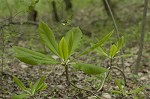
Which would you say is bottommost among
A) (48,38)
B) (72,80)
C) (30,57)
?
(72,80)

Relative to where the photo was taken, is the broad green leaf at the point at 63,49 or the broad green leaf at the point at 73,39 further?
the broad green leaf at the point at 73,39

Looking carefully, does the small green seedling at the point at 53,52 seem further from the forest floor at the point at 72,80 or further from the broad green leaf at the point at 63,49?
the forest floor at the point at 72,80

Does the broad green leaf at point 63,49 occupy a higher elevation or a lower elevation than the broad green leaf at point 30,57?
higher

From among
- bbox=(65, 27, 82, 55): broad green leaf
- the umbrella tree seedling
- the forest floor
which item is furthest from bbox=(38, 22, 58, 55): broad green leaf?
the forest floor

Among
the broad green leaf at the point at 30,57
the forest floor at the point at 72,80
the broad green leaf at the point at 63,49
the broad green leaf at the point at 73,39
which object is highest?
the broad green leaf at the point at 73,39

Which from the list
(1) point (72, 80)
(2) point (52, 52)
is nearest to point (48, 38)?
(2) point (52, 52)

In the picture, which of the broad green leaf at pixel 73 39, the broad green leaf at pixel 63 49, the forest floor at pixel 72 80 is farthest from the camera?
the forest floor at pixel 72 80

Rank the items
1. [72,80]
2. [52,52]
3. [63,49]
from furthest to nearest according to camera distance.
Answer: [72,80], [52,52], [63,49]

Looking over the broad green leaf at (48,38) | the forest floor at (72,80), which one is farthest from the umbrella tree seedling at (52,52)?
the forest floor at (72,80)

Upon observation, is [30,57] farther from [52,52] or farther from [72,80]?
[72,80]
